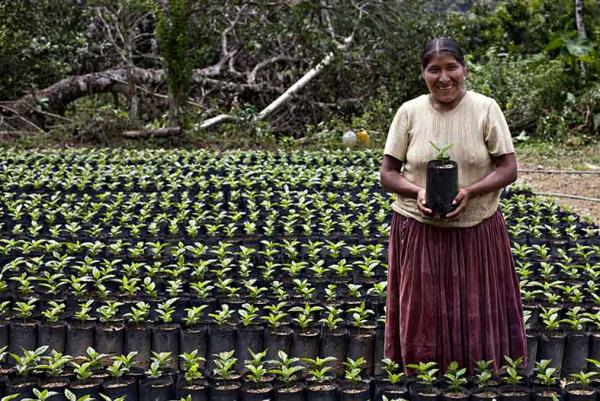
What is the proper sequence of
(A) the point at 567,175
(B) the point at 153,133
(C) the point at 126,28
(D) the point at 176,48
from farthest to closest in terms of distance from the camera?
(C) the point at 126,28
(B) the point at 153,133
(D) the point at 176,48
(A) the point at 567,175

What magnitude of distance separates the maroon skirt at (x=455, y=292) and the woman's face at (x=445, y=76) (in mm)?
513

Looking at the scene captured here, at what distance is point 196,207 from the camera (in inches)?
254

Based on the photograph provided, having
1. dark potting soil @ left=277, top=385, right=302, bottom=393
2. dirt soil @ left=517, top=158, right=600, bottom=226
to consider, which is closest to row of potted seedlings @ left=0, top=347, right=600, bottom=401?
dark potting soil @ left=277, top=385, right=302, bottom=393

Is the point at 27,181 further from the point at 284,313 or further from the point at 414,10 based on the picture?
the point at 414,10

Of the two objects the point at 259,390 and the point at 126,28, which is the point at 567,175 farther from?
the point at 259,390

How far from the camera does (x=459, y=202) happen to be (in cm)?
313

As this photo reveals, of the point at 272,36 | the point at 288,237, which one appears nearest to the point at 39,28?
the point at 272,36

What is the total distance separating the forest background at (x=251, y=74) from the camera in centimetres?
1163

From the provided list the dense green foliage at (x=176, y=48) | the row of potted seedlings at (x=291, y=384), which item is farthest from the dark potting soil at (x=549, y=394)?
the dense green foliage at (x=176, y=48)

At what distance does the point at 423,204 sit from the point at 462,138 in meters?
0.30

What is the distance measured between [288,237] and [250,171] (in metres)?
2.44

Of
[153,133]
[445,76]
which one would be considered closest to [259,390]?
[445,76]

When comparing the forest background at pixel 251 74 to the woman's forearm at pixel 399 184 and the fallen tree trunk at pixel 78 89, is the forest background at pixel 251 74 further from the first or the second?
the woman's forearm at pixel 399 184

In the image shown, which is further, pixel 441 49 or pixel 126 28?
pixel 126 28
